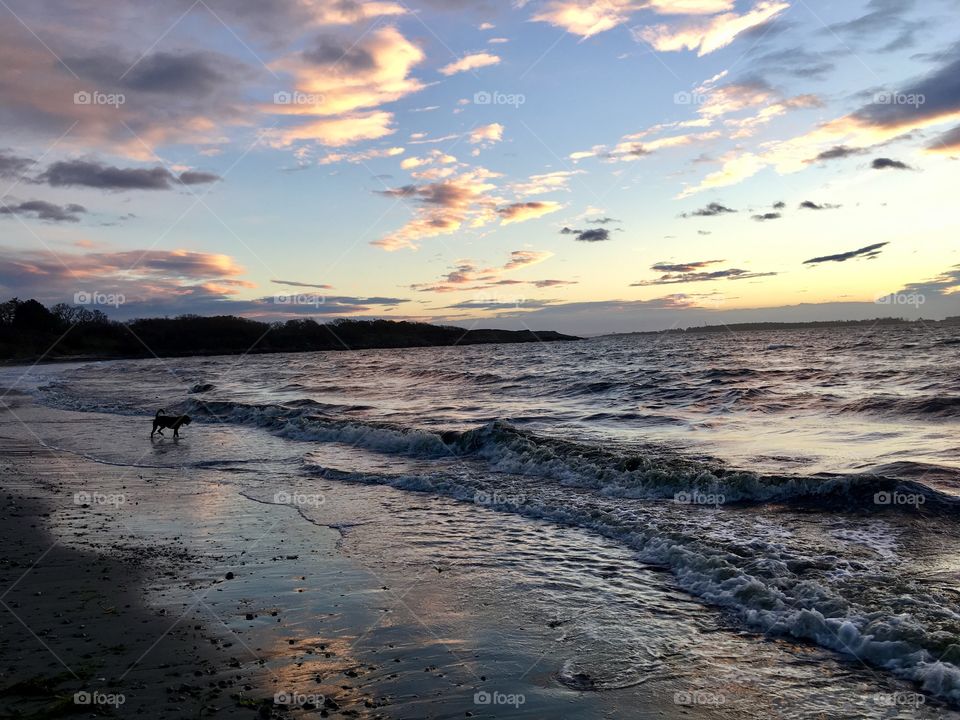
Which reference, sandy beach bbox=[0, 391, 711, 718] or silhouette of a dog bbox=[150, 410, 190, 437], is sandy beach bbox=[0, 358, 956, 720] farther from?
silhouette of a dog bbox=[150, 410, 190, 437]

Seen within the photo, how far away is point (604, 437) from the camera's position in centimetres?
1953

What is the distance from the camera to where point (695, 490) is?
12.5 m

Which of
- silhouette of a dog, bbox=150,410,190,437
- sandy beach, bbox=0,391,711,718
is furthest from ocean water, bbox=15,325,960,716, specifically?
silhouette of a dog, bbox=150,410,190,437

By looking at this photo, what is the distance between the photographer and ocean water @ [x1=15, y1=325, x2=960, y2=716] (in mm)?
6270

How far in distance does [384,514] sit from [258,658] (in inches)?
237

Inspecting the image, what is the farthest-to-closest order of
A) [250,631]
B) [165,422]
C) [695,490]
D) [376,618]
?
[165,422], [695,490], [376,618], [250,631]

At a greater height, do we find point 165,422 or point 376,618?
point 165,422

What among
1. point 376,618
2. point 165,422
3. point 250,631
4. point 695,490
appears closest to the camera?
point 250,631

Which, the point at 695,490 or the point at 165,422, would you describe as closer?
the point at 695,490

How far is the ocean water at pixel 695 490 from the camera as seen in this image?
20.6 ft

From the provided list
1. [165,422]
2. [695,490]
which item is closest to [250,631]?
[695,490]

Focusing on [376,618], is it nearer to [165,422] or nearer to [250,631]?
[250,631]

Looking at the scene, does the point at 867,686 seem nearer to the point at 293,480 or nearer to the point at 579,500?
the point at 579,500

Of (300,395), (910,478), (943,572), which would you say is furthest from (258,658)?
(300,395)
